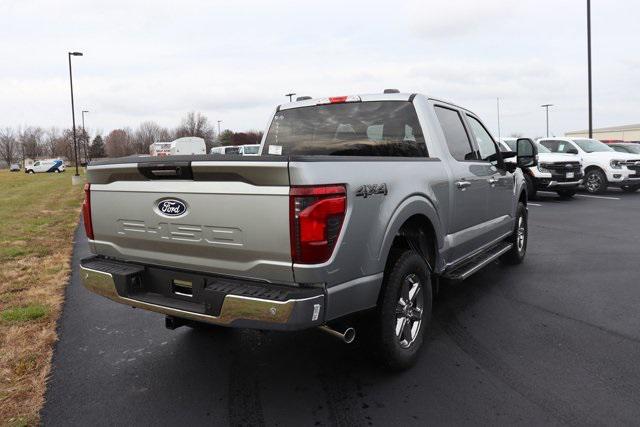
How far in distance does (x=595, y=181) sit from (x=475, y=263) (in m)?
14.3

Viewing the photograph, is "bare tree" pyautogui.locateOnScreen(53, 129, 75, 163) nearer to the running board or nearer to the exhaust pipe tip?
the running board

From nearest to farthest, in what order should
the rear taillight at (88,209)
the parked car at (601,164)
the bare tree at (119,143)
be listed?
1. the rear taillight at (88,209)
2. the parked car at (601,164)
3. the bare tree at (119,143)

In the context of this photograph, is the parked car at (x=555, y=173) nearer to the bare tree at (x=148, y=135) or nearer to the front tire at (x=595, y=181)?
the front tire at (x=595, y=181)

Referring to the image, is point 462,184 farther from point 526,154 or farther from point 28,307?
point 28,307

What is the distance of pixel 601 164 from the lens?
16469mm

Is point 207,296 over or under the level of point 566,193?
over

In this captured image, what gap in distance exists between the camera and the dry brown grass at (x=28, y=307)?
330 centimetres

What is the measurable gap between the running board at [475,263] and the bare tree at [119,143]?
305ft

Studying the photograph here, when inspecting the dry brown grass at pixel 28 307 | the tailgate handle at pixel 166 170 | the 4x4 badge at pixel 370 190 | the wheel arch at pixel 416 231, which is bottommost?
the dry brown grass at pixel 28 307

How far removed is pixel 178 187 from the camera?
3.06 m

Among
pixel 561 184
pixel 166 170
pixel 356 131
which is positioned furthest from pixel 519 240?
pixel 561 184

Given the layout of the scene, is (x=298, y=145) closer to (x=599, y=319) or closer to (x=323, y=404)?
(x=323, y=404)

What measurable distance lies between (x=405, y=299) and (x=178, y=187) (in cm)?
169

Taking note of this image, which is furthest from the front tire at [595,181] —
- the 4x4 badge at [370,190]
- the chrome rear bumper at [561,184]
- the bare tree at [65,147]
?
the bare tree at [65,147]
